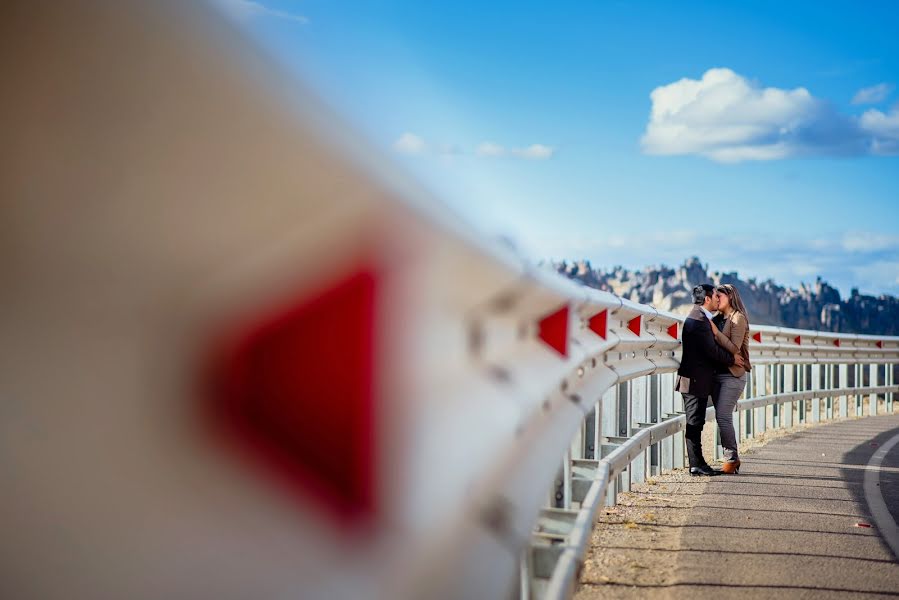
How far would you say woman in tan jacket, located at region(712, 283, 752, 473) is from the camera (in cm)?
919

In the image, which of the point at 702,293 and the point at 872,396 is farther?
the point at 872,396

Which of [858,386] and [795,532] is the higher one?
[858,386]

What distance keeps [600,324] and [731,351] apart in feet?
13.5

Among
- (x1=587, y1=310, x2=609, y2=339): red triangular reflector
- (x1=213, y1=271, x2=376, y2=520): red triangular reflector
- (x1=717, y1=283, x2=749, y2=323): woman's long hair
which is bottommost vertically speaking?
(x1=213, y1=271, x2=376, y2=520): red triangular reflector

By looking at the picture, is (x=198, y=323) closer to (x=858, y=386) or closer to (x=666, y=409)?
(x=666, y=409)

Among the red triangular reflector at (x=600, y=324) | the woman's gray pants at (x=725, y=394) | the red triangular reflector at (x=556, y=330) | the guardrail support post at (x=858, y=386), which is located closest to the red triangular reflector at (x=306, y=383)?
the red triangular reflector at (x=556, y=330)

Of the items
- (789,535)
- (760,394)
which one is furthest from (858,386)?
(789,535)

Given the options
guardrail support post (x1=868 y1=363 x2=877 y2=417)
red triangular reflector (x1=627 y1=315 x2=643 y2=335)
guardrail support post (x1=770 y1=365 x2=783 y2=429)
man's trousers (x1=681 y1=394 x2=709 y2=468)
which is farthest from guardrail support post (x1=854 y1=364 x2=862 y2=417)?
red triangular reflector (x1=627 y1=315 x2=643 y2=335)

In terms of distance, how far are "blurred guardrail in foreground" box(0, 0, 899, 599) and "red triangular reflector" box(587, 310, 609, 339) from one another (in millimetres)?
4211

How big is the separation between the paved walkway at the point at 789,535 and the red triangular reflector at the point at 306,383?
3.68 meters

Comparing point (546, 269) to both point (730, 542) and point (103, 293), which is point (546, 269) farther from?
point (730, 542)

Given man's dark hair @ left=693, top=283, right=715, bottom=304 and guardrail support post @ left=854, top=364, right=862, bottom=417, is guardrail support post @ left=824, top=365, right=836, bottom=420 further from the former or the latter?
man's dark hair @ left=693, top=283, right=715, bottom=304

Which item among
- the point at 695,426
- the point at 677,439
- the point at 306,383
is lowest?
the point at 677,439

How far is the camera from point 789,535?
5711 mm
